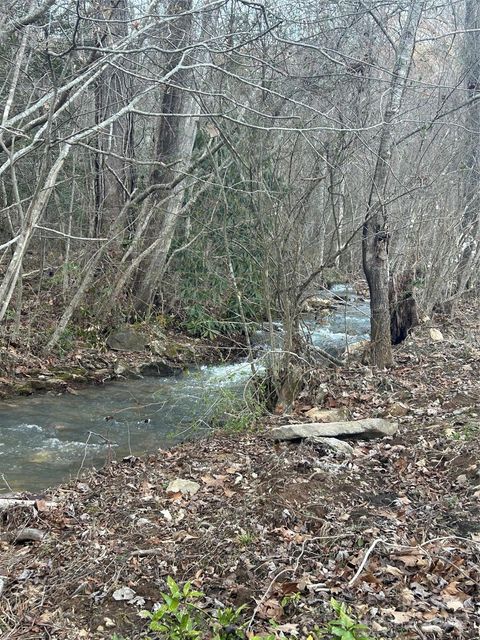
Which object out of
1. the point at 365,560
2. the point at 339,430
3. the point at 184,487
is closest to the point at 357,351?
the point at 339,430

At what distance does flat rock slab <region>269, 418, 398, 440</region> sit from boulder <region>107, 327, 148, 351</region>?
5.80m

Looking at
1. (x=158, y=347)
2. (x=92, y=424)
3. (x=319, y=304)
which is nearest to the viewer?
(x=92, y=424)

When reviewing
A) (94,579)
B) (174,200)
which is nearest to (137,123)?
(174,200)

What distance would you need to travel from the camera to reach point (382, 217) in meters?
8.50

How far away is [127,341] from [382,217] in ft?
17.6

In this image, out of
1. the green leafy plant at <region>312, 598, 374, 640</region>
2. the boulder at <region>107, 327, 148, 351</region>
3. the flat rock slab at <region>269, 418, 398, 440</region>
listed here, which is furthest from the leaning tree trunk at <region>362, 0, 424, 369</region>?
the green leafy plant at <region>312, 598, 374, 640</region>

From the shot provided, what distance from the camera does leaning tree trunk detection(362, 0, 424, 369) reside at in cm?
822

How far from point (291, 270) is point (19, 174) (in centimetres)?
667

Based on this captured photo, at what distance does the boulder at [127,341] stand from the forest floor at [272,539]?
16.9 ft

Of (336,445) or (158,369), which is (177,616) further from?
(158,369)

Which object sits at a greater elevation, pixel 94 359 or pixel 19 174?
pixel 19 174

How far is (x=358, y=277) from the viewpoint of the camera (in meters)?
17.4

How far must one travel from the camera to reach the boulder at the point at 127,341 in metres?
11.6

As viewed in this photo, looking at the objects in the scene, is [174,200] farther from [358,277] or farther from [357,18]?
[358,277]
